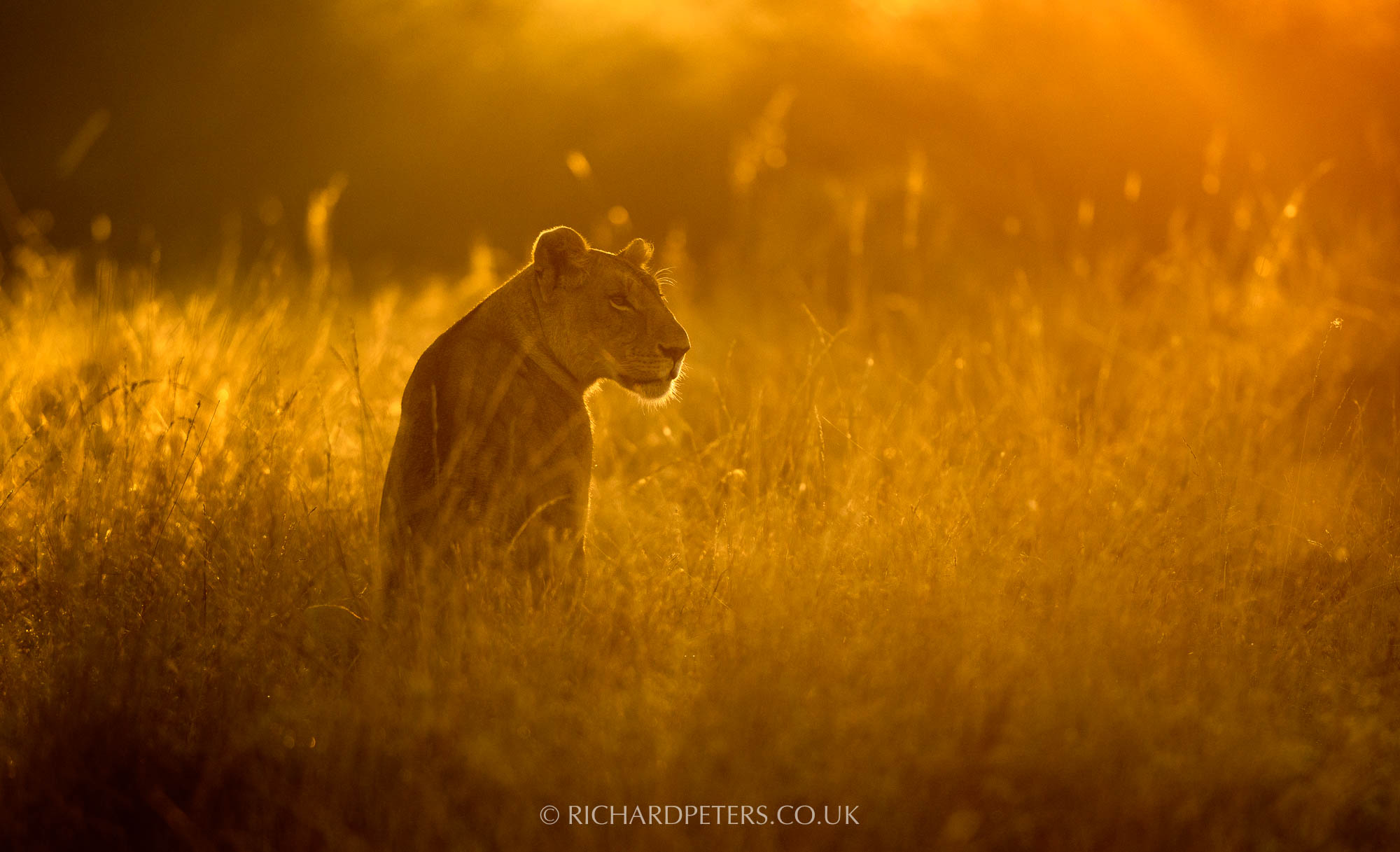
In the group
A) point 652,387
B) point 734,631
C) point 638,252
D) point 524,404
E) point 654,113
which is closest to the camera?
Answer: point 734,631

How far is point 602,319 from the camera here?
430cm

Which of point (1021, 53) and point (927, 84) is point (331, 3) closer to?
point (927, 84)

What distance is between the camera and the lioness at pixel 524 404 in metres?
3.71

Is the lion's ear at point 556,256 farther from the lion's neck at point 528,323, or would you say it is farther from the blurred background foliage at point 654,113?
the blurred background foliage at point 654,113

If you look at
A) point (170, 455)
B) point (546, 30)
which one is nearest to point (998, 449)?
point (170, 455)

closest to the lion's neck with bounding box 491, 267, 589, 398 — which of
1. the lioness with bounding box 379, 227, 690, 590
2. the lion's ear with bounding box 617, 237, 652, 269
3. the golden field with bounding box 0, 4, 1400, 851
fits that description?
the lioness with bounding box 379, 227, 690, 590

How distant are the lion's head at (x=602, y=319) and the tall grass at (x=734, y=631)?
0.59 meters

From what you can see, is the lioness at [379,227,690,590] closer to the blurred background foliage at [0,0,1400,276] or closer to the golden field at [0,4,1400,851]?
the golden field at [0,4,1400,851]

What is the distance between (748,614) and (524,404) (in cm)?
112

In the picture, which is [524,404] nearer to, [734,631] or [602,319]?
[602,319]

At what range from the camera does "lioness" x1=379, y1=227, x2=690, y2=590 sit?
3711mm

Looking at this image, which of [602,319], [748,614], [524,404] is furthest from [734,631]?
[602,319]

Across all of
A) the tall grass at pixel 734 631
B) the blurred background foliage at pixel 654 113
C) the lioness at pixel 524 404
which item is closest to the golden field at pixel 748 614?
the tall grass at pixel 734 631

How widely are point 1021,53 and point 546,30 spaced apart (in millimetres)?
6456
